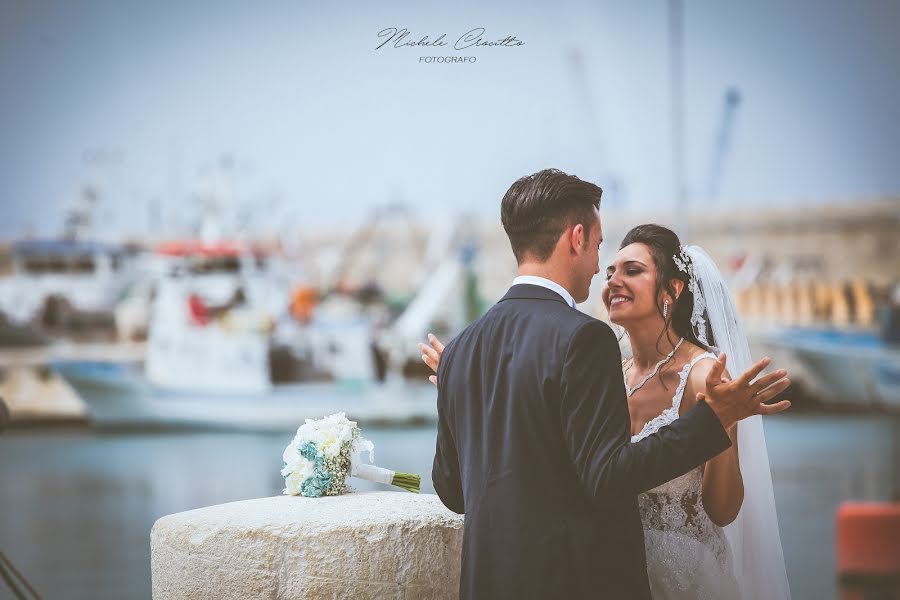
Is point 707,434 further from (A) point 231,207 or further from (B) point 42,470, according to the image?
(A) point 231,207

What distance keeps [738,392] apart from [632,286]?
577 millimetres

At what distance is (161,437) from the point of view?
1861cm

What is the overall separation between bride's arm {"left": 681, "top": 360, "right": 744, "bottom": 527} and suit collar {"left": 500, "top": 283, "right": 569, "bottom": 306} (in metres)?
0.51

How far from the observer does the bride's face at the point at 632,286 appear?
Answer: 2123mm

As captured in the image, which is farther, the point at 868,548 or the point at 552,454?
the point at 868,548

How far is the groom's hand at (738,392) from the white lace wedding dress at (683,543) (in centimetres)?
46

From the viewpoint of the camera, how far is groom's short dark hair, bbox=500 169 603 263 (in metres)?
1.64

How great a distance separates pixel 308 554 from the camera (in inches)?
76.3

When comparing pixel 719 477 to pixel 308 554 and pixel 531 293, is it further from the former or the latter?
pixel 308 554

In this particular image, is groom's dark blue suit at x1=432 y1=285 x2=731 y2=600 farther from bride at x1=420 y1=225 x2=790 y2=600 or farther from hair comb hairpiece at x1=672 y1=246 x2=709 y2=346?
hair comb hairpiece at x1=672 y1=246 x2=709 y2=346

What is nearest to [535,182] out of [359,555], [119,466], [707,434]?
[707,434]

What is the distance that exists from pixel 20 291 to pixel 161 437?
372 cm
